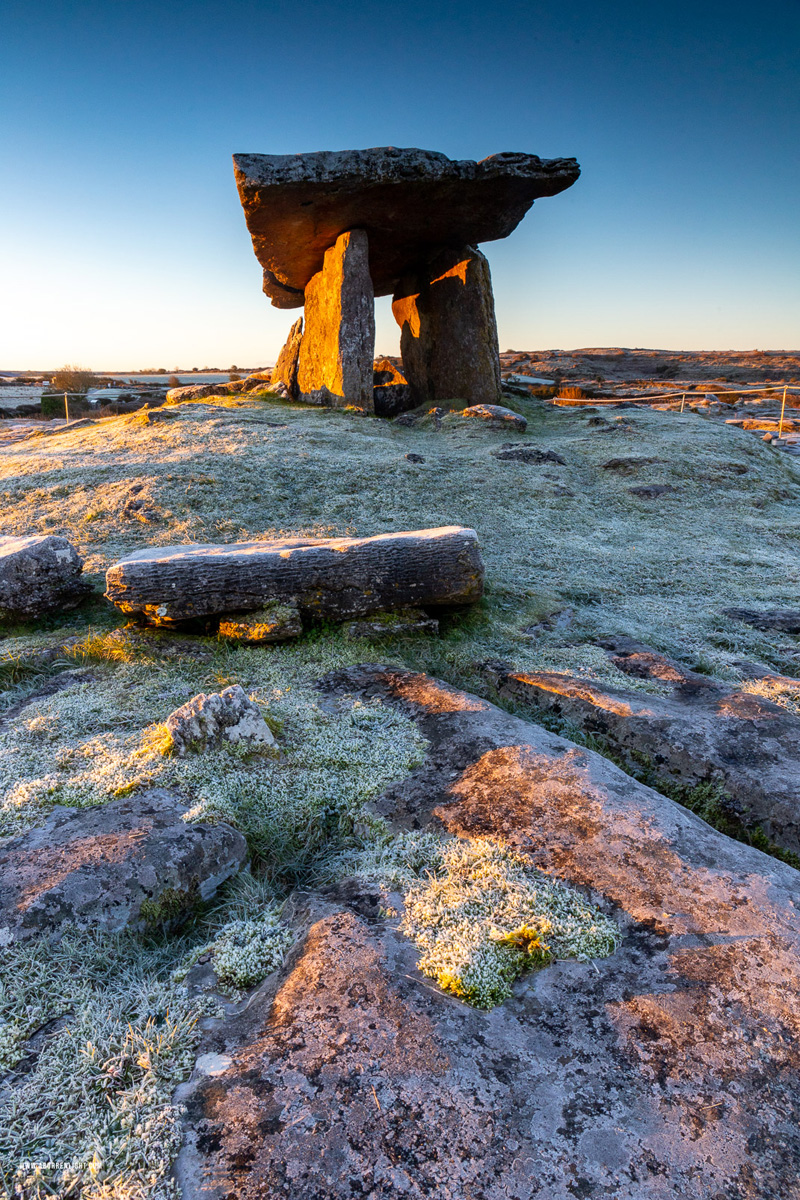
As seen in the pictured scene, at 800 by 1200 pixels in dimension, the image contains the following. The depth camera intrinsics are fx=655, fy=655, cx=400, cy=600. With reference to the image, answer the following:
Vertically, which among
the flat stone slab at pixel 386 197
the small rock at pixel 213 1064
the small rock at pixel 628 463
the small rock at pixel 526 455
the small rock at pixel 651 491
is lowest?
the small rock at pixel 213 1064

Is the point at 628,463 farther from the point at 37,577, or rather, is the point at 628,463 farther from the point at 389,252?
the point at 37,577

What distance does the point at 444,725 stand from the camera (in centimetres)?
407

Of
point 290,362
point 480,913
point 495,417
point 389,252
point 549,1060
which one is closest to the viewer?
point 549,1060

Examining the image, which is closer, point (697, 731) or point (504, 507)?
point (697, 731)

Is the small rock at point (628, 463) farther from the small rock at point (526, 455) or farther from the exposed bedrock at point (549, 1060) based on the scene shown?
the exposed bedrock at point (549, 1060)

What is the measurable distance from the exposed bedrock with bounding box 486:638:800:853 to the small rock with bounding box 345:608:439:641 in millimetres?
816

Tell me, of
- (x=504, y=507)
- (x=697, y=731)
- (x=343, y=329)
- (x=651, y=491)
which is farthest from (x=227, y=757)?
(x=343, y=329)

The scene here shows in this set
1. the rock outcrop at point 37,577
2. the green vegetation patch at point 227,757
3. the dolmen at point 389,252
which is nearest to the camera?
the green vegetation patch at point 227,757

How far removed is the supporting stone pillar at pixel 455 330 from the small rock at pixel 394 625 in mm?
11372

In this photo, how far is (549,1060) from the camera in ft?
6.57

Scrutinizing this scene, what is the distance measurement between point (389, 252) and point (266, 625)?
13.7 meters

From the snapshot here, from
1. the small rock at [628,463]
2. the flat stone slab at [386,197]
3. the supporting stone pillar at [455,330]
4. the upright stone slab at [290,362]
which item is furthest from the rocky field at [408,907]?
A: the upright stone slab at [290,362]

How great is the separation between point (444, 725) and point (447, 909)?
153cm

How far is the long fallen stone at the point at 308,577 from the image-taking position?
5266 mm
